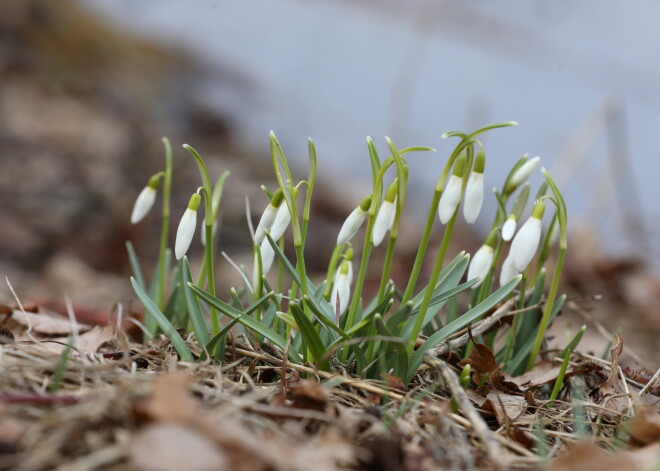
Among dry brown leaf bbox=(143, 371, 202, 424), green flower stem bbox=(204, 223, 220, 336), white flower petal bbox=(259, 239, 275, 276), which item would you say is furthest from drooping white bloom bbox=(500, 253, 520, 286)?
dry brown leaf bbox=(143, 371, 202, 424)

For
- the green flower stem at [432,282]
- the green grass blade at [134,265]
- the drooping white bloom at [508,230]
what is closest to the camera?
the green flower stem at [432,282]

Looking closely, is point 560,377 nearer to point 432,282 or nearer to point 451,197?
point 432,282

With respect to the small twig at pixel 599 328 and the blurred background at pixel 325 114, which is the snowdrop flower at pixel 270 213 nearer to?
the small twig at pixel 599 328

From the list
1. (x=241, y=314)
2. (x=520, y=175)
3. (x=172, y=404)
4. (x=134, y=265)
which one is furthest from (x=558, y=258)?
(x=134, y=265)

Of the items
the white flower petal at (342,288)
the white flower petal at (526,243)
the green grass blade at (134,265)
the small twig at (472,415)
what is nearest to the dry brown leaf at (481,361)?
the small twig at (472,415)

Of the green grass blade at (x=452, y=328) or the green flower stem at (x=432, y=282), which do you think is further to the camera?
the green grass blade at (x=452, y=328)

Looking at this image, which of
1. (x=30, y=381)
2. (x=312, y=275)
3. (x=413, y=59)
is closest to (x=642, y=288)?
(x=312, y=275)
